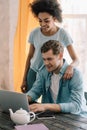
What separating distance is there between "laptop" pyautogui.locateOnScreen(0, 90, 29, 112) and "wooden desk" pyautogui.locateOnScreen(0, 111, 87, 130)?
76mm

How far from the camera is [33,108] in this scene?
170 centimetres

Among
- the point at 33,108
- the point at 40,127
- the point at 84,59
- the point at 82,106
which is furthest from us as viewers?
the point at 84,59

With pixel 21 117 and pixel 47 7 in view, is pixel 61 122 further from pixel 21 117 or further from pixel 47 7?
pixel 47 7

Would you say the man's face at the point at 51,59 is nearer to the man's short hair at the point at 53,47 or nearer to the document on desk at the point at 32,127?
the man's short hair at the point at 53,47

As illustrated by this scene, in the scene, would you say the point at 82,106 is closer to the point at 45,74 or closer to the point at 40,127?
the point at 45,74

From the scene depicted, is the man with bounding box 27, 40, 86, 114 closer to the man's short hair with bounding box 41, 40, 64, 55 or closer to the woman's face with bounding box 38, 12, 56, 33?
the man's short hair with bounding box 41, 40, 64, 55

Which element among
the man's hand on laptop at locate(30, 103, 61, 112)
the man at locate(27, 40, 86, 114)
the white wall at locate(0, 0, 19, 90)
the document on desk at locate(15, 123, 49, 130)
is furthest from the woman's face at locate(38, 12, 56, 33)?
the document on desk at locate(15, 123, 49, 130)

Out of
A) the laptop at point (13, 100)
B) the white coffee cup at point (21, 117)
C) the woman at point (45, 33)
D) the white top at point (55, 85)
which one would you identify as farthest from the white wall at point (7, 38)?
the white coffee cup at point (21, 117)

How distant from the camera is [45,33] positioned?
94.0 inches

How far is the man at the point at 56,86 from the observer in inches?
68.1

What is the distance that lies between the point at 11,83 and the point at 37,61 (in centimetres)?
89

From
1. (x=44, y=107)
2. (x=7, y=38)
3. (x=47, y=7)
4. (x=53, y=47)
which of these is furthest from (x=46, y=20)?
(x=7, y=38)

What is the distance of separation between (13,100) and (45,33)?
0.94 meters

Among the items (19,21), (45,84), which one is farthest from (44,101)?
(19,21)
